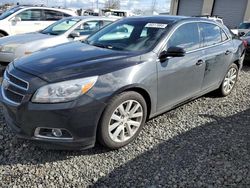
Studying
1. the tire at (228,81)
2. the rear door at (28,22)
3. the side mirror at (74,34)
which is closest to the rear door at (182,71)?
the tire at (228,81)

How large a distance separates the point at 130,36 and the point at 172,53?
30.4 inches

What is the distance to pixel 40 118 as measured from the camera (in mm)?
2666

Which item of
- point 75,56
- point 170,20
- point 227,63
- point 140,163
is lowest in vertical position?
point 140,163

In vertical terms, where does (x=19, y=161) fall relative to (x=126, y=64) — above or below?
below

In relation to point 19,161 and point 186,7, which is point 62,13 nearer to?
point 19,161

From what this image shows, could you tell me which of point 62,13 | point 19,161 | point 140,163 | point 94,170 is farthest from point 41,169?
point 62,13

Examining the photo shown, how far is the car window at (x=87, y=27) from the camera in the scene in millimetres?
6830

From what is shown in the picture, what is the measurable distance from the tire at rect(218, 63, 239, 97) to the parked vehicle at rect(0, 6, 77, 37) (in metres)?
6.80

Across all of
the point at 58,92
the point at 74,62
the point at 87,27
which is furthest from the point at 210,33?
the point at 87,27

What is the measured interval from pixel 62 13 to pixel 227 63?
7041 millimetres

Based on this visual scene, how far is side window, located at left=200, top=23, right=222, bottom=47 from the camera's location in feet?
13.9

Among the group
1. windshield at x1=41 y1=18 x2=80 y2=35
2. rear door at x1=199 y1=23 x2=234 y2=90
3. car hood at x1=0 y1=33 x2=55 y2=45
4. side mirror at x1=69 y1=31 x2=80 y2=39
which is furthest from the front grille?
windshield at x1=41 y1=18 x2=80 y2=35

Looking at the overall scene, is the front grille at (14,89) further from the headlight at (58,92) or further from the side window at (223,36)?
the side window at (223,36)

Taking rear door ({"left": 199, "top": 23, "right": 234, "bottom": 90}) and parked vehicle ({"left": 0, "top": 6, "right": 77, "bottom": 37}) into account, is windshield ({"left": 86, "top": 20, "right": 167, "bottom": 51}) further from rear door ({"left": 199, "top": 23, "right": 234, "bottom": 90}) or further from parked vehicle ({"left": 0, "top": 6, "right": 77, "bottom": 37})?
parked vehicle ({"left": 0, "top": 6, "right": 77, "bottom": 37})
